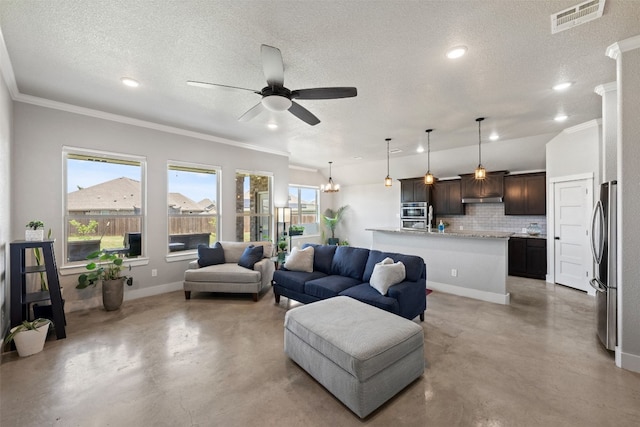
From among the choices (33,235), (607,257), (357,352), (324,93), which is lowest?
(357,352)

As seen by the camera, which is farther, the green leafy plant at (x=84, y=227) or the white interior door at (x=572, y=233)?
the white interior door at (x=572, y=233)

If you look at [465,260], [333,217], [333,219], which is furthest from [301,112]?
[333,217]

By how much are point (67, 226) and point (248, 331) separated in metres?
3.15

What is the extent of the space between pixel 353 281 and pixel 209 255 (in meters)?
2.61

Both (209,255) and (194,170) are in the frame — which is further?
(194,170)

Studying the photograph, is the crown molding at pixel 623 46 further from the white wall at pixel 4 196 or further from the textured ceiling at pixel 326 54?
the white wall at pixel 4 196

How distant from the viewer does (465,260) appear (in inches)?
178

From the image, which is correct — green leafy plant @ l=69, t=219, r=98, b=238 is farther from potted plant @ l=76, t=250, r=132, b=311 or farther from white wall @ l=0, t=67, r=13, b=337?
white wall @ l=0, t=67, r=13, b=337

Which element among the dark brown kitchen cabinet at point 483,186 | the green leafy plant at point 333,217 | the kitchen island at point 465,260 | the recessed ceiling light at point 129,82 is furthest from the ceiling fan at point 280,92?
the green leafy plant at point 333,217

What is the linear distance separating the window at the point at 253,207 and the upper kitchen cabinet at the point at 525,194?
5716mm

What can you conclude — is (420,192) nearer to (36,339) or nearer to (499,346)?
(499,346)

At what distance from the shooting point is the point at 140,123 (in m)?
4.39

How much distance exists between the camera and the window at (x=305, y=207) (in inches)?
340

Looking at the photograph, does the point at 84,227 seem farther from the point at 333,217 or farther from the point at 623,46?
the point at 333,217
